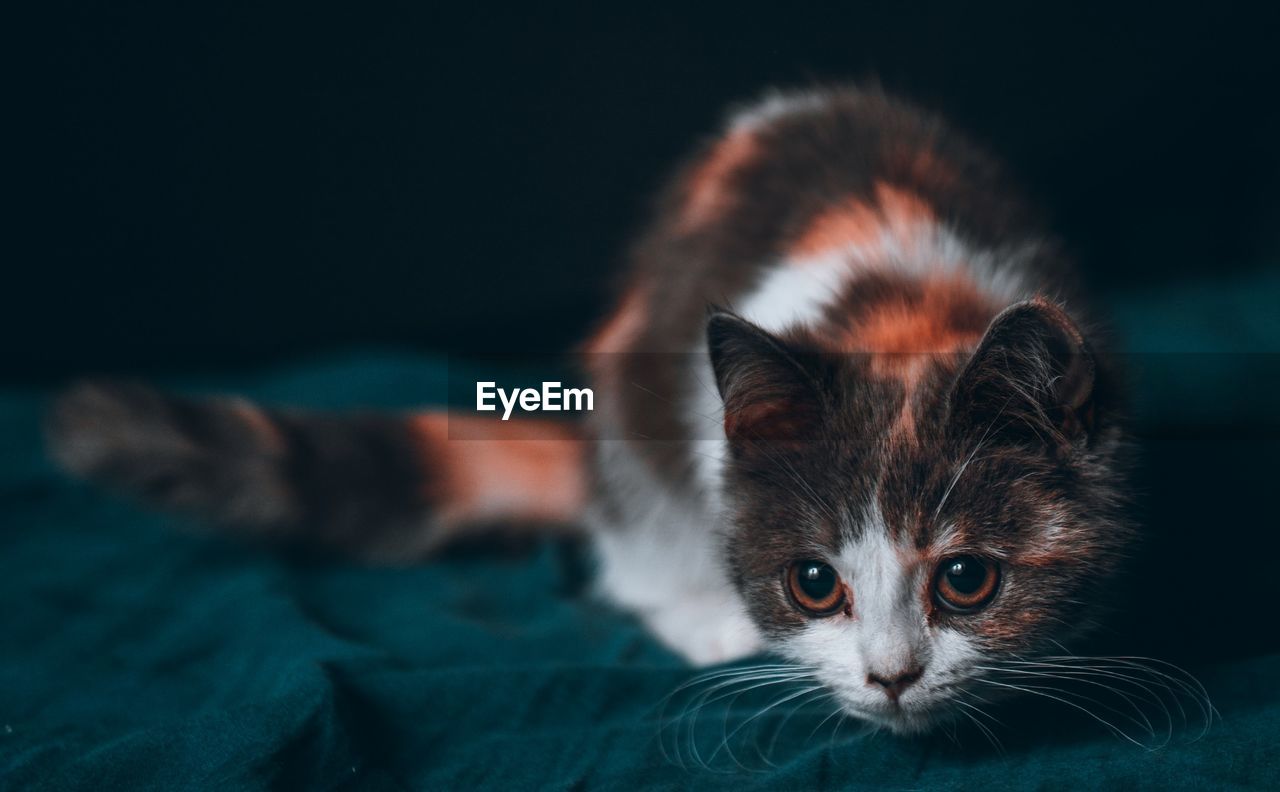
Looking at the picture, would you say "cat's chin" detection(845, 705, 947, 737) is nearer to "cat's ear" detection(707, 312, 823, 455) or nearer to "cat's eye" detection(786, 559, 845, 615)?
"cat's eye" detection(786, 559, 845, 615)

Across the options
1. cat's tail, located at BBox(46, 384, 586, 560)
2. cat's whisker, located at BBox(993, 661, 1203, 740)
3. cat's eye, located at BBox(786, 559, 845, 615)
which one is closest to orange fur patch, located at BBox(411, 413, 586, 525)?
cat's tail, located at BBox(46, 384, 586, 560)

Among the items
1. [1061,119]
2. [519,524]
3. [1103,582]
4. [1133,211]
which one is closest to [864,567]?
[1103,582]

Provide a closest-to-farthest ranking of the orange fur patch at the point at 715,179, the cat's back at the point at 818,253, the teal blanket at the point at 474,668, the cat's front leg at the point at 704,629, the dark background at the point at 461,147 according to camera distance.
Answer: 1. the teal blanket at the point at 474,668
2. the cat's back at the point at 818,253
3. the cat's front leg at the point at 704,629
4. the orange fur patch at the point at 715,179
5. the dark background at the point at 461,147

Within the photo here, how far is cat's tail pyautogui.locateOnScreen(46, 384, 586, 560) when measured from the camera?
137 centimetres

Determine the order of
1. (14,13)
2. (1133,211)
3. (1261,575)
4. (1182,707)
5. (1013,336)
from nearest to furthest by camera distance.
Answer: (1013,336) → (1182,707) → (1261,575) → (14,13) → (1133,211)

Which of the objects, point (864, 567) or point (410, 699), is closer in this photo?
point (864, 567)

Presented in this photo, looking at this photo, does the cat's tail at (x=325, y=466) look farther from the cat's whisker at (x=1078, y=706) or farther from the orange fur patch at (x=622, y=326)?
the cat's whisker at (x=1078, y=706)

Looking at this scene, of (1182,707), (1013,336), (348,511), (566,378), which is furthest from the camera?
(566,378)

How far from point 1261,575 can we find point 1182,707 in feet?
1.14

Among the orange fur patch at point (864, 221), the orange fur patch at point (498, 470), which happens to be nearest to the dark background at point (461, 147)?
the orange fur patch at point (498, 470)

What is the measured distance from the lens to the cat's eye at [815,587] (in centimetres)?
95

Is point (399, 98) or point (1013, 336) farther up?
point (399, 98)

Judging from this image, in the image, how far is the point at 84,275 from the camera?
7.03 feet

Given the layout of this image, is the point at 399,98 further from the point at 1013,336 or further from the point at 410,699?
the point at 1013,336
